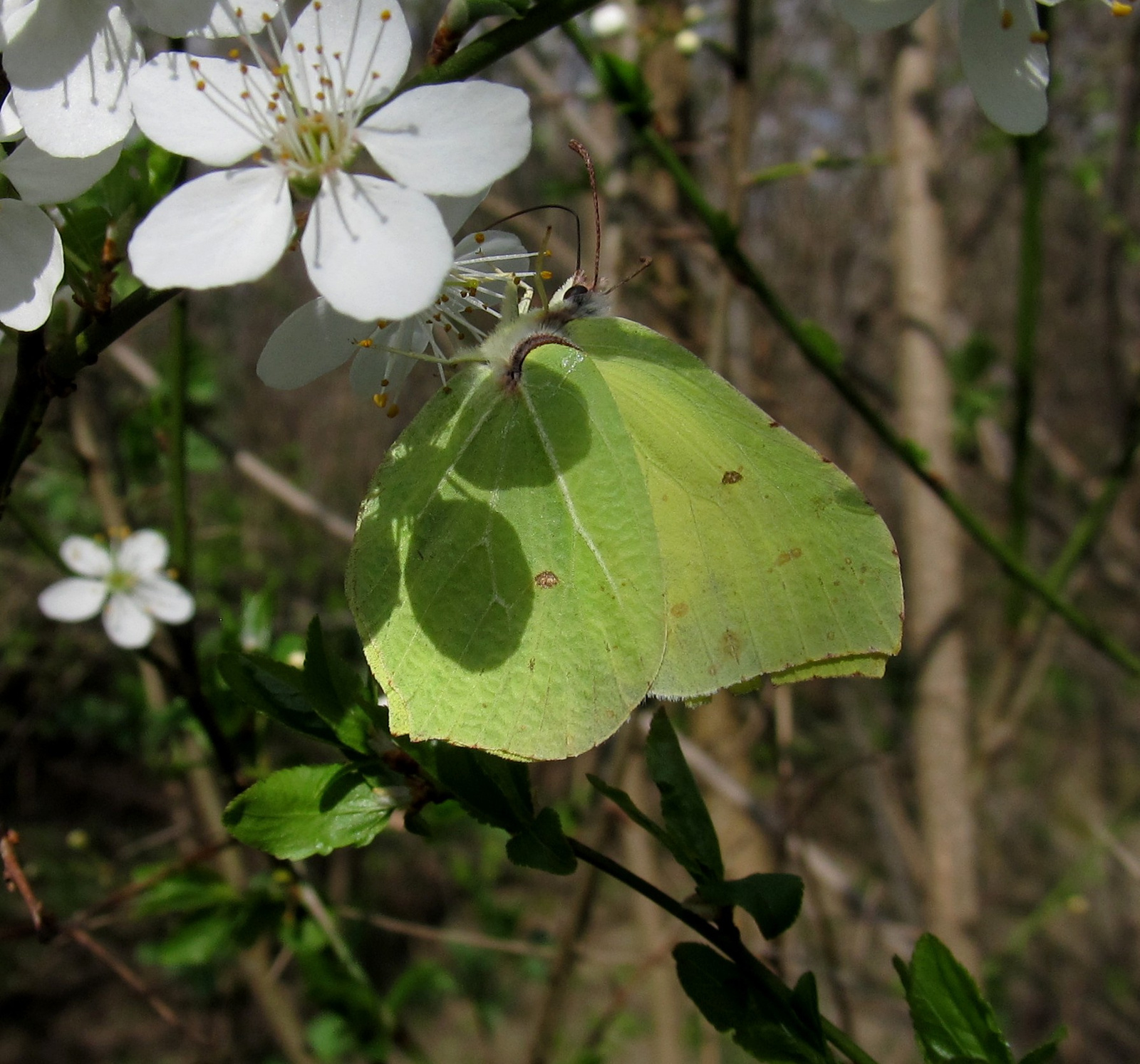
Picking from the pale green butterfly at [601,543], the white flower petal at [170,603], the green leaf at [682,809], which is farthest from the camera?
the white flower petal at [170,603]

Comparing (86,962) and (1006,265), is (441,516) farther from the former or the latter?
(1006,265)

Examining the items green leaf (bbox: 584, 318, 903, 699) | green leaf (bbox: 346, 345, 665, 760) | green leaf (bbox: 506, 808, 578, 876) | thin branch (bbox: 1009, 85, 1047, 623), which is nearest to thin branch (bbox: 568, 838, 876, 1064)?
green leaf (bbox: 506, 808, 578, 876)

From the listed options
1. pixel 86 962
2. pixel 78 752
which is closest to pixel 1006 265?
pixel 78 752

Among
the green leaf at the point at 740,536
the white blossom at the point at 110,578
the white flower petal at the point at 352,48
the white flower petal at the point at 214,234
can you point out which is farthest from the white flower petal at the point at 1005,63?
the white blossom at the point at 110,578

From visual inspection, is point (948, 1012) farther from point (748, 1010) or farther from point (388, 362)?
point (388, 362)

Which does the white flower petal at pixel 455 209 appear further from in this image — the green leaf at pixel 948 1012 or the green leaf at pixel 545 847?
the green leaf at pixel 948 1012

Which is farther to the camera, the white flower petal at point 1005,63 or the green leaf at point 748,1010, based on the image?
the white flower petal at point 1005,63
